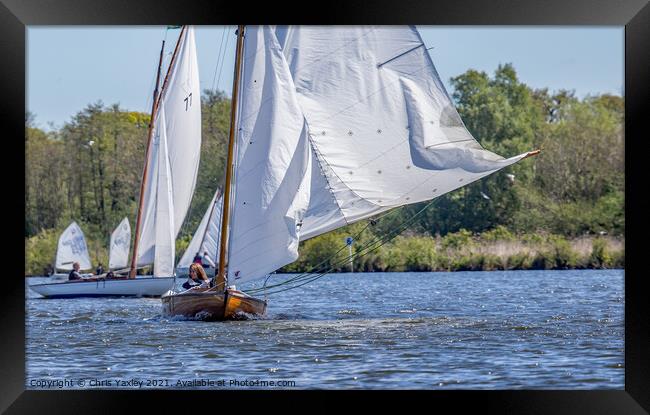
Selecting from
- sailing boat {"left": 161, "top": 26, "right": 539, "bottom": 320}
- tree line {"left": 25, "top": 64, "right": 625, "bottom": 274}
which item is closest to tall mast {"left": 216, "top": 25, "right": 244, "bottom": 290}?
sailing boat {"left": 161, "top": 26, "right": 539, "bottom": 320}

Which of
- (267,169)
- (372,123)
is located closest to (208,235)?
(372,123)

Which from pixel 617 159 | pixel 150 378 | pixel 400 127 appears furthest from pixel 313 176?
pixel 617 159

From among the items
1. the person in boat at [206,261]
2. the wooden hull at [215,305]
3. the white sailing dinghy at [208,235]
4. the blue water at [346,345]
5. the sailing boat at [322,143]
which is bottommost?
the blue water at [346,345]

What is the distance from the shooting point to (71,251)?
38844mm

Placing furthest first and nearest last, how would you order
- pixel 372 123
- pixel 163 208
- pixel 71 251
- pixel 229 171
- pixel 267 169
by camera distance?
pixel 71 251
pixel 163 208
pixel 372 123
pixel 229 171
pixel 267 169

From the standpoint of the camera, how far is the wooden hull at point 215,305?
70.3 ft

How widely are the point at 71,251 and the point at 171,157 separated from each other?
28.9ft

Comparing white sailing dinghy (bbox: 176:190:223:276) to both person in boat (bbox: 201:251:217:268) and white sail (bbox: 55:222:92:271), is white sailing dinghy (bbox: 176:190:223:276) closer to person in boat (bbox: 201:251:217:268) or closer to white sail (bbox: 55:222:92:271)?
person in boat (bbox: 201:251:217:268)

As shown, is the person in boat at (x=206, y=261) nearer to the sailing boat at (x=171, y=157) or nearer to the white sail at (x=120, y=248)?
the sailing boat at (x=171, y=157)

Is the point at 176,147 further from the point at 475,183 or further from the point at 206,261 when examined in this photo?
the point at 475,183

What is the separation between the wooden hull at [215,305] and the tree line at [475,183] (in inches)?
1171

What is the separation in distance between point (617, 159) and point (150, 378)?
41.9 meters
